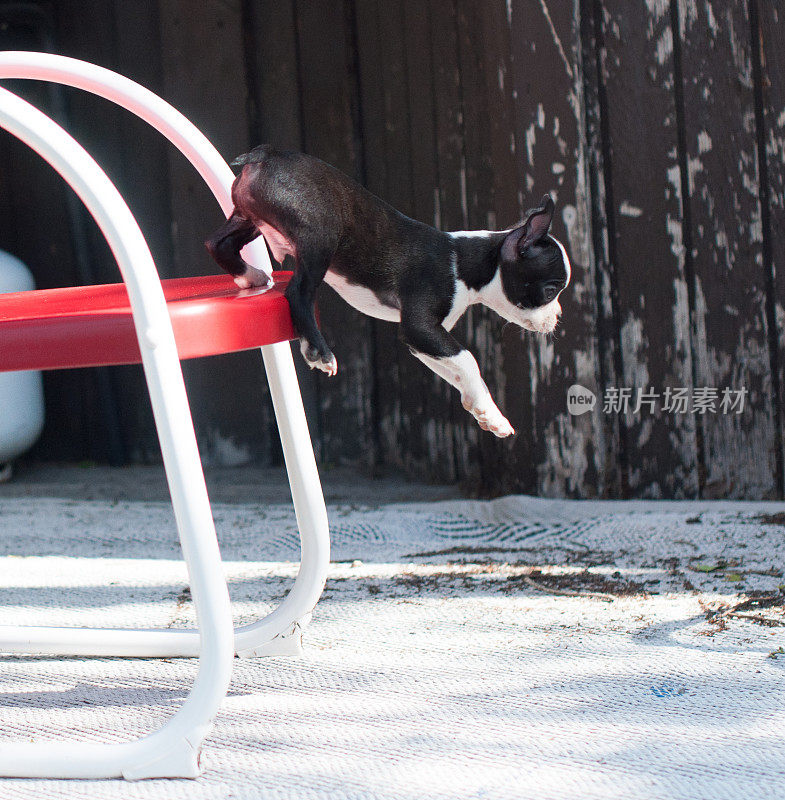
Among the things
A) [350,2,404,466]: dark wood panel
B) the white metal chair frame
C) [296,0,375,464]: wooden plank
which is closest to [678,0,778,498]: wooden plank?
[350,2,404,466]: dark wood panel

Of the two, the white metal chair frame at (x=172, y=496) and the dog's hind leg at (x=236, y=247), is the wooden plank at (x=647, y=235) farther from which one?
the white metal chair frame at (x=172, y=496)

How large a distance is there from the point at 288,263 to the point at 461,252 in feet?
5.54

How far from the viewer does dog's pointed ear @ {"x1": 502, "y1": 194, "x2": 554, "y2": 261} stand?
2.93ft

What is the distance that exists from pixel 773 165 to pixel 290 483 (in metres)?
1.28

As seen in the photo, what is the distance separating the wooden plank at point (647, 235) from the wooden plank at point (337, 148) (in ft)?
2.50

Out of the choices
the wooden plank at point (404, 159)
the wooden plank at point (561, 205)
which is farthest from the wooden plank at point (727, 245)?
the wooden plank at point (404, 159)

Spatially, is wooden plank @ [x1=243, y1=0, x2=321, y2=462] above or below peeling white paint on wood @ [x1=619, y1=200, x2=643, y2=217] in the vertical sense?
above

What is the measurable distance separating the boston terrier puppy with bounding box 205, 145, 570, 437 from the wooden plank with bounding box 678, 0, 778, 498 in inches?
44.0

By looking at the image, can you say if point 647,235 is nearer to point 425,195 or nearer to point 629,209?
point 629,209

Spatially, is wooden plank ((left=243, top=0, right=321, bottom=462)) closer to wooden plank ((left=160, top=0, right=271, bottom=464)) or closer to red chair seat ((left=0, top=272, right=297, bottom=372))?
wooden plank ((left=160, top=0, right=271, bottom=464))

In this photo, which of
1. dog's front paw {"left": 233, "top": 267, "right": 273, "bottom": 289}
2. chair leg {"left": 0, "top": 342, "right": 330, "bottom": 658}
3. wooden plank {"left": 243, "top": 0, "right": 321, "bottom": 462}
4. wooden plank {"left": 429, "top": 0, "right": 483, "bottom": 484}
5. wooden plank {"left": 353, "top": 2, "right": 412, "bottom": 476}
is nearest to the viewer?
dog's front paw {"left": 233, "top": 267, "right": 273, "bottom": 289}

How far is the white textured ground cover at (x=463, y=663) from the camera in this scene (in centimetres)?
86

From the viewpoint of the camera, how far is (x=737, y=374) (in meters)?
1.94

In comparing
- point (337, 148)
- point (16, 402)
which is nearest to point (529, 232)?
point (337, 148)
